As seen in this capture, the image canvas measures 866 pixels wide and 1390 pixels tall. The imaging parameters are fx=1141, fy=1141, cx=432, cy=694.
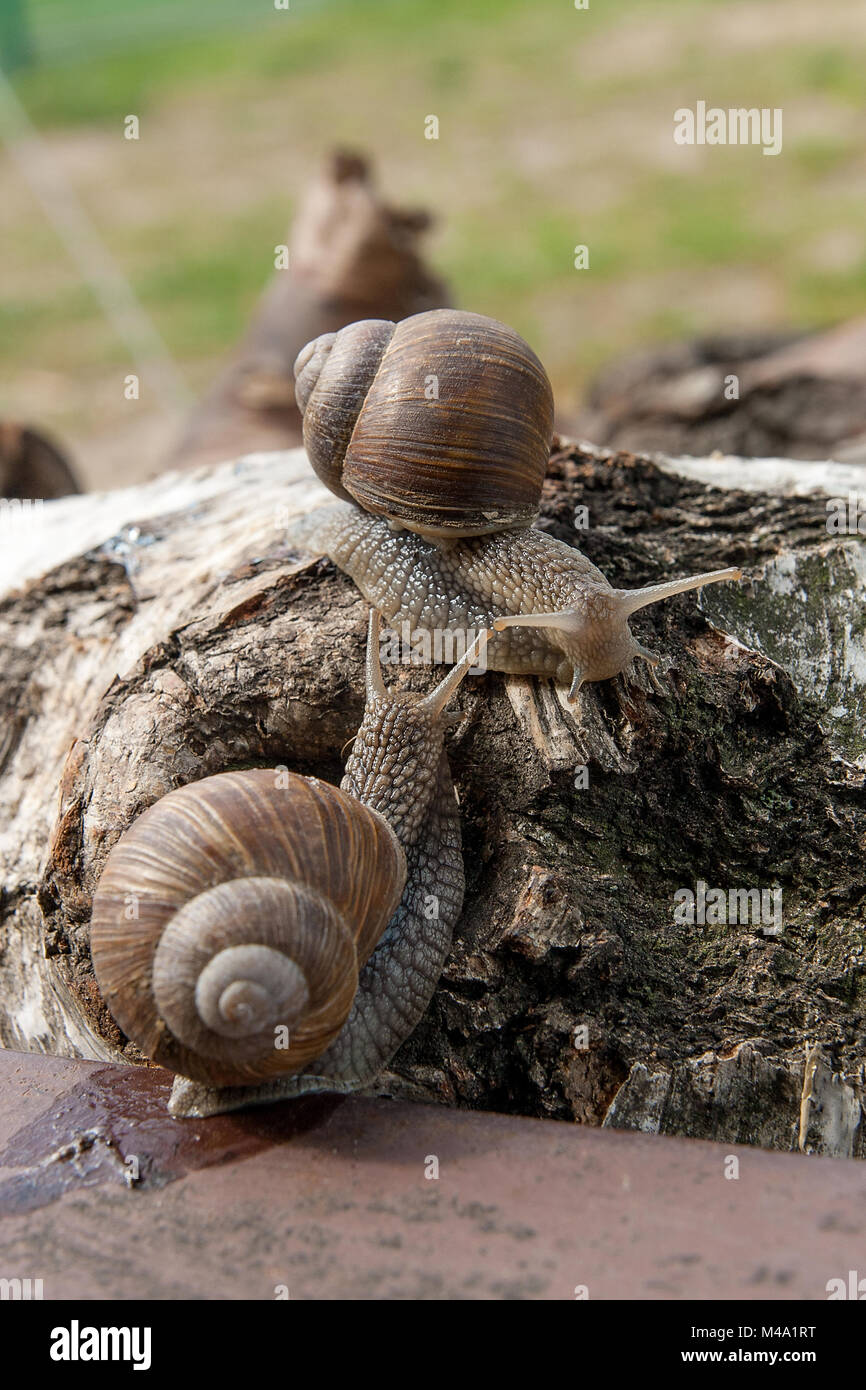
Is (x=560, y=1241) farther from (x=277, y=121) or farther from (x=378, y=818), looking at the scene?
(x=277, y=121)

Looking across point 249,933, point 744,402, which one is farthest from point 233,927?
point 744,402

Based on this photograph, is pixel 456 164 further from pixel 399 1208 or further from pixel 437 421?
pixel 399 1208

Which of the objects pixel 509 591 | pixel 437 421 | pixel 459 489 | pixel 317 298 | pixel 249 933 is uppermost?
pixel 317 298

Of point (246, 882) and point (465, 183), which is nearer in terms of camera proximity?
point (246, 882)
